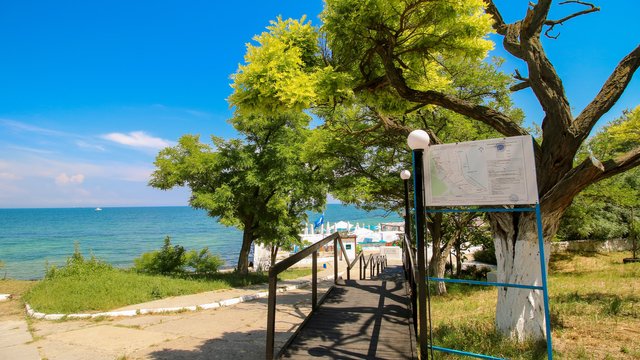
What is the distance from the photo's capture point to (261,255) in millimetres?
30625

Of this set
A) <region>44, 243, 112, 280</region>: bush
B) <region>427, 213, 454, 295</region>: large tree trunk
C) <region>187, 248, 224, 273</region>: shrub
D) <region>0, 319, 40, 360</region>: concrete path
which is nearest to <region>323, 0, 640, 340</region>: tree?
<region>427, 213, 454, 295</region>: large tree trunk

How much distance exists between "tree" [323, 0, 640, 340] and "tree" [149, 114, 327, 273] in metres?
9.93

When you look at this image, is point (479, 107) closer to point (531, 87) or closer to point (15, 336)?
point (531, 87)

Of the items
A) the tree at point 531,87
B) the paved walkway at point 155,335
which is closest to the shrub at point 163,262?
the paved walkway at point 155,335

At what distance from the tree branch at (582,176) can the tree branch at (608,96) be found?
0.63m

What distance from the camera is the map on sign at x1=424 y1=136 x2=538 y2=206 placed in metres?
4.16

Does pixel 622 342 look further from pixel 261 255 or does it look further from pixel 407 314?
pixel 261 255

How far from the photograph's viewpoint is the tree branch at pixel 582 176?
503cm

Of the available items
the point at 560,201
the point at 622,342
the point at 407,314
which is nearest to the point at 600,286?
the point at 622,342

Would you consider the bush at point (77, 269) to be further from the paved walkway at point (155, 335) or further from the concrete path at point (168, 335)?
the concrete path at point (168, 335)

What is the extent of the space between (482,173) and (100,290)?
12.7 metres

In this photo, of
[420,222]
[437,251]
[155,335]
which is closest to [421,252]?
[420,222]

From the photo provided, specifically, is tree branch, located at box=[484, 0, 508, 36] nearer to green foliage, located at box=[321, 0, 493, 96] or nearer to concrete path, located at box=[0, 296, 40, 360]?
green foliage, located at box=[321, 0, 493, 96]

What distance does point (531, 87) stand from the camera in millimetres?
6238
